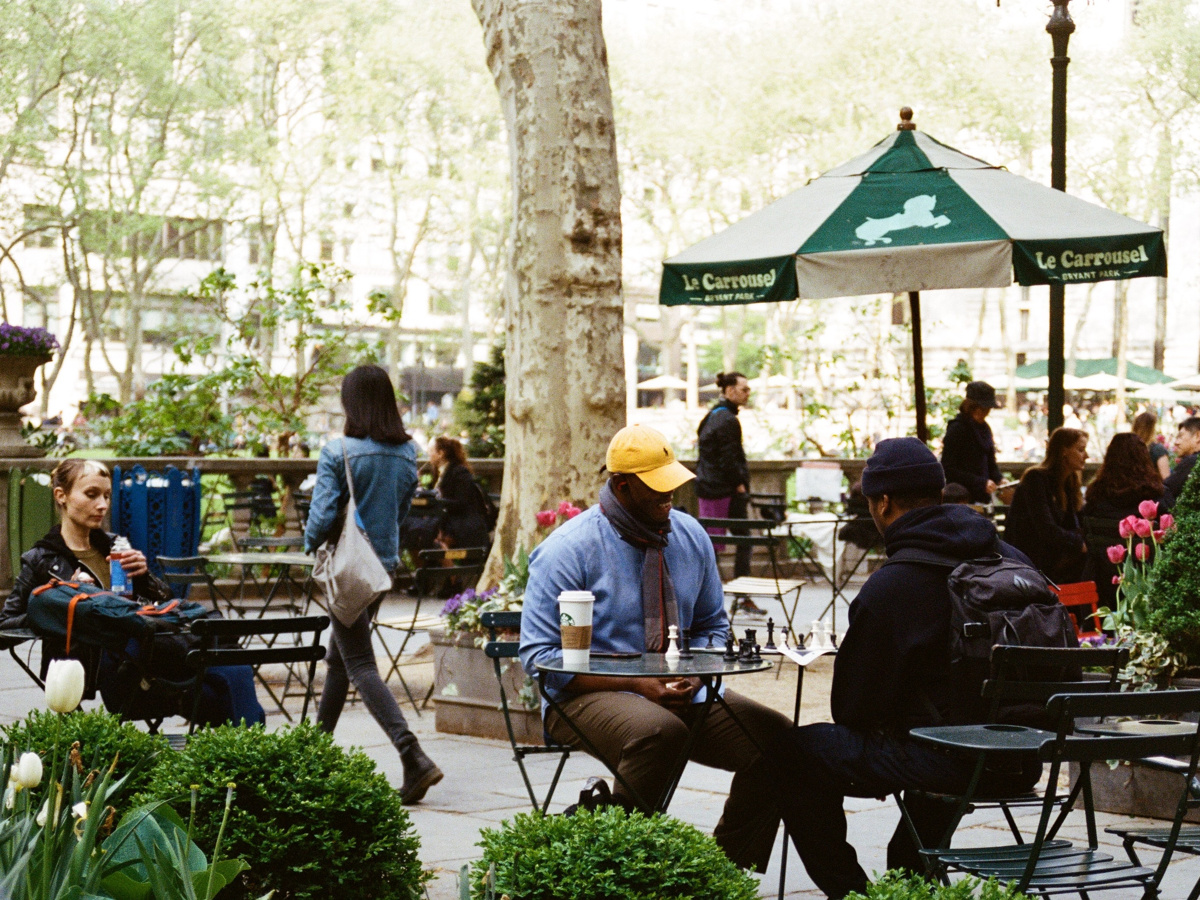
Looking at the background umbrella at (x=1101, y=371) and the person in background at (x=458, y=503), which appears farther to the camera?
the background umbrella at (x=1101, y=371)

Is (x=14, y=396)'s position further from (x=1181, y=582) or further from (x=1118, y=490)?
(x=1181, y=582)

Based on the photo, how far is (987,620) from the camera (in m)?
4.32

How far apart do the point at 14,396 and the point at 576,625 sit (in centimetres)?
931

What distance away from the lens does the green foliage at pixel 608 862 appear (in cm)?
328

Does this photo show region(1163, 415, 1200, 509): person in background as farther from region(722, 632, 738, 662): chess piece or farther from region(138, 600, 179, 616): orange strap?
region(138, 600, 179, 616): orange strap

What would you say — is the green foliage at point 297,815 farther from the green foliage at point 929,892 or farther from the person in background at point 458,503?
the person in background at point 458,503

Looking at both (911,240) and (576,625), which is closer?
(576,625)

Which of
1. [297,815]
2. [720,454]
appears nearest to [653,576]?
[297,815]

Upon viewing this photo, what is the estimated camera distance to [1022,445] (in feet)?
117

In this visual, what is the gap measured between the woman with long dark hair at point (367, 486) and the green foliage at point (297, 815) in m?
2.36

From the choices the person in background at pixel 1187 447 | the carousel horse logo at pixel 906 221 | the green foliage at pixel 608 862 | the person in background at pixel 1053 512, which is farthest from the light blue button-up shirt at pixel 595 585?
the person in background at pixel 1187 447

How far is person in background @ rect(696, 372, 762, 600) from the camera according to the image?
517 inches

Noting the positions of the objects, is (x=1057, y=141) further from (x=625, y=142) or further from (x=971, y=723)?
(x=625, y=142)

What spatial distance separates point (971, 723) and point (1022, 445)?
32.5 metres
